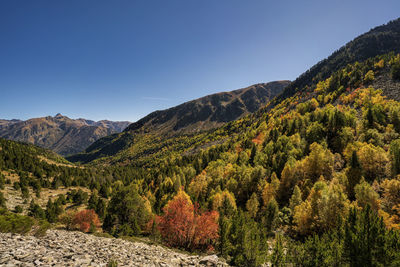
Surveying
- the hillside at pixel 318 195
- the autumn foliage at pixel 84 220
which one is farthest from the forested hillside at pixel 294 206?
the autumn foliage at pixel 84 220

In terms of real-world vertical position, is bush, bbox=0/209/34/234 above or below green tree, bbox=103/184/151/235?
above

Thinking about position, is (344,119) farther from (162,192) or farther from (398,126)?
(162,192)

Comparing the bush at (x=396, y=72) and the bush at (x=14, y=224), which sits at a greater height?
the bush at (x=396, y=72)

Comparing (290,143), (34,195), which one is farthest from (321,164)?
(34,195)

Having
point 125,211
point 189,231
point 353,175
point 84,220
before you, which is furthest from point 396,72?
point 84,220

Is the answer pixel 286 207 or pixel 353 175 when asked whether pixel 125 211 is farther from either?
pixel 353 175

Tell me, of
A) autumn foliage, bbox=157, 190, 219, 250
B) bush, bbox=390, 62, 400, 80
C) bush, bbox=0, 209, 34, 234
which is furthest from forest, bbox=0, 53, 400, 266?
bush, bbox=390, 62, 400, 80

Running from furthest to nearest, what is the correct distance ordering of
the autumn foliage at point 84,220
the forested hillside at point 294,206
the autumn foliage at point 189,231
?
the autumn foliage at point 84,220 < the autumn foliage at point 189,231 < the forested hillside at point 294,206

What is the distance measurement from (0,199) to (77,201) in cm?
3294

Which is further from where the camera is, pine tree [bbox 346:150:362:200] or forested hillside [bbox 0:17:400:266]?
pine tree [bbox 346:150:362:200]

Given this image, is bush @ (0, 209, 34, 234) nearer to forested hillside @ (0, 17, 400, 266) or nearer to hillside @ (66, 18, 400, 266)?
forested hillside @ (0, 17, 400, 266)

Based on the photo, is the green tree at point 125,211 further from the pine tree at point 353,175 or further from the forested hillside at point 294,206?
the pine tree at point 353,175

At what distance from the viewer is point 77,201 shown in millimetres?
89125

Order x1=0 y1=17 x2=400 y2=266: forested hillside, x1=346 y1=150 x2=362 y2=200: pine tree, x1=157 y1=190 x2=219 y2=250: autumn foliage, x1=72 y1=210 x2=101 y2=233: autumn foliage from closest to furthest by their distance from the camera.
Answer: x1=0 y1=17 x2=400 y2=266: forested hillside < x1=157 y1=190 x2=219 y2=250: autumn foliage < x1=72 y1=210 x2=101 y2=233: autumn foliage < x1=346 y1=150 x2=362 y2=200: pine tree
